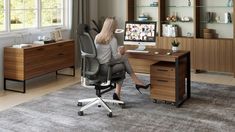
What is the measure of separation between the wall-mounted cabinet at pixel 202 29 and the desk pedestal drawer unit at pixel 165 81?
2132 mm

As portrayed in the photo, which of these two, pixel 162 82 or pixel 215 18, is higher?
pixel 215 18

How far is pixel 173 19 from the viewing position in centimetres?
730

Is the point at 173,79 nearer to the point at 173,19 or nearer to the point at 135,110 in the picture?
the point at 135,110

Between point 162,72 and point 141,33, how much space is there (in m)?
0.71

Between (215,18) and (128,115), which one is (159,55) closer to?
(128,115)

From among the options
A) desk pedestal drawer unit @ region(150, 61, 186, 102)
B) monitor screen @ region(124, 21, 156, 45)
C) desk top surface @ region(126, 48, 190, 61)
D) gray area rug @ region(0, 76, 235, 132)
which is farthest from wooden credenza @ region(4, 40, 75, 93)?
desk pedestal drawer unit @ region(150, 61, 186, 102)

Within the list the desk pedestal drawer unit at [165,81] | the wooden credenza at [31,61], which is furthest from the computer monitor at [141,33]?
the wooden credenza at [31,61]

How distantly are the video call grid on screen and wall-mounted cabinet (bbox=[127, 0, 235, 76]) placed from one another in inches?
86.4

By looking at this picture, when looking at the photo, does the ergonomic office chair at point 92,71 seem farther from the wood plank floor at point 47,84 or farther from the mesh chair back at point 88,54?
the wood plank floor at point 47,84

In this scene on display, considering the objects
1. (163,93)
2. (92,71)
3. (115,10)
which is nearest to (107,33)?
(92,71)

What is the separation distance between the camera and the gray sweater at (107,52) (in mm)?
4340

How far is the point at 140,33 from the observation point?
198 inches

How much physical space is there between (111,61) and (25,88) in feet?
6.54

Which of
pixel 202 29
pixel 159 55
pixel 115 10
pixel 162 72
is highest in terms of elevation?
pixel 115 10
